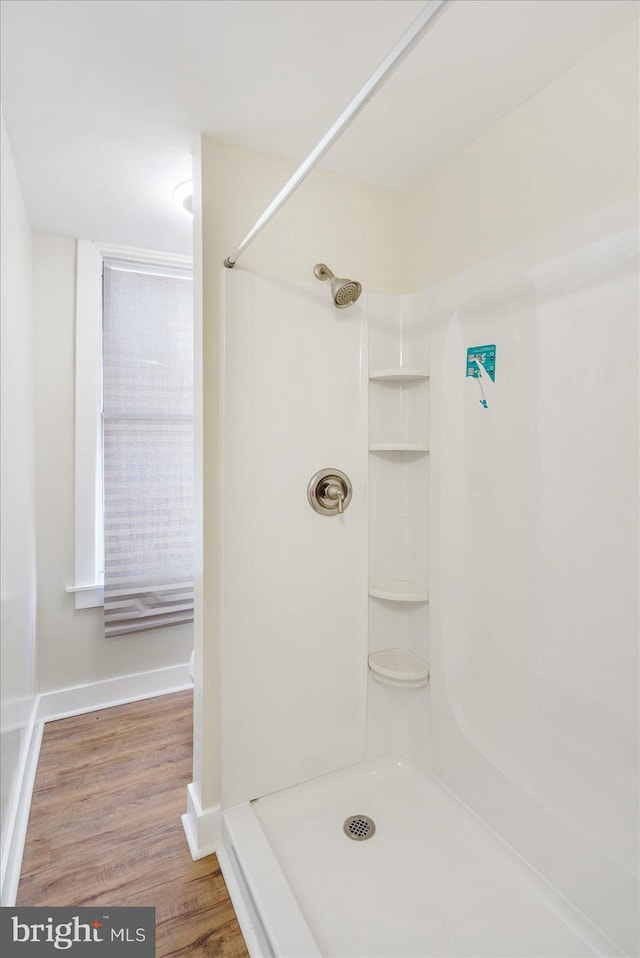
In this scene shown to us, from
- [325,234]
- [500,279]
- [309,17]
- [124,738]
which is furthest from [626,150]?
[124,738]

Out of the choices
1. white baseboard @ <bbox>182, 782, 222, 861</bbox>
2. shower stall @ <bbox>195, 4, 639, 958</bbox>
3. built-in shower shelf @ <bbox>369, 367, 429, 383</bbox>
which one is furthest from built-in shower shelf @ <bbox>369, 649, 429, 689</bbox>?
built-in shower shelf @ <bbox>369, 367, 429, 383</bbox>

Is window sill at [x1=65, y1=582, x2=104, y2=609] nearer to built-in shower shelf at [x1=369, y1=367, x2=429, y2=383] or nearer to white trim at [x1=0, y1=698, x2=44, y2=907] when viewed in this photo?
white trim at [x1=0, y1=698, x2=44, y2=907]

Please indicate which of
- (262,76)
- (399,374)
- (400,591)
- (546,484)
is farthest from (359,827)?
(262,76)

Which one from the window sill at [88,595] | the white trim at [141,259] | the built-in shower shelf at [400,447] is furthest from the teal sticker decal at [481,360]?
the window sill at [88,595]

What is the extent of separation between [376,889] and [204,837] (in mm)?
578

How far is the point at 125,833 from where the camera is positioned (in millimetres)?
1701

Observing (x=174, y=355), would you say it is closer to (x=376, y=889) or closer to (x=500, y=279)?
(x=500, y=279)

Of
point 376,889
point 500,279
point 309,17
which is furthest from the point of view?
point 500,279

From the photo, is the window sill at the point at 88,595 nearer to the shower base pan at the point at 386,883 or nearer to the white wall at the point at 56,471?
the white wall at the point at 56,471

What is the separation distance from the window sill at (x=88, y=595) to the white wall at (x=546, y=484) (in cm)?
171

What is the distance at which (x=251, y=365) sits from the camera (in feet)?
5.37

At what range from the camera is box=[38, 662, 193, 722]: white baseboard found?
2.44 m

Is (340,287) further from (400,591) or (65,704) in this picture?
(65,704)

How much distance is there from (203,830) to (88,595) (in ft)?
4.34
